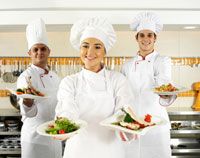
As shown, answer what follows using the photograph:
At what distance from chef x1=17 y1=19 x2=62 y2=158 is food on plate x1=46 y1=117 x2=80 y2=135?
2.54 ft

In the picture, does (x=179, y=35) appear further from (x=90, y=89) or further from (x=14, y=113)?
(x=90, y=89)

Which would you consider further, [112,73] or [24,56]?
[24,56]

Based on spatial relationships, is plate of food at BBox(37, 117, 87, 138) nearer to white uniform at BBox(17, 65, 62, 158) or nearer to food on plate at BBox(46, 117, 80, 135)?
food on plate at BBox(46, 117, 80, 135)

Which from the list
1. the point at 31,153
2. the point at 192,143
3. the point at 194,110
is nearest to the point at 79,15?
the point at 31,153

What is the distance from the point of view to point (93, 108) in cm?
195

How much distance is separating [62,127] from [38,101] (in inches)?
35.9

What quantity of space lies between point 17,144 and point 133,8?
1.88m

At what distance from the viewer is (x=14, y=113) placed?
386 cm

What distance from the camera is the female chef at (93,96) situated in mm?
1935

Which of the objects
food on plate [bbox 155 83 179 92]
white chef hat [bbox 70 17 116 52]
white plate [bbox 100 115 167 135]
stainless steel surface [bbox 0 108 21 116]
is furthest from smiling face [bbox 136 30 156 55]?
stainless steel surface [bbox 0 108 21 116]

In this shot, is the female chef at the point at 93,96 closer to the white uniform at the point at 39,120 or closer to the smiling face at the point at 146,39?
the smiling face at the point at 146,39

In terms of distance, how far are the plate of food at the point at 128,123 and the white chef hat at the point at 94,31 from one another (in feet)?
1.34

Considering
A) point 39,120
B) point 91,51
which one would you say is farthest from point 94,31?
point 39,120

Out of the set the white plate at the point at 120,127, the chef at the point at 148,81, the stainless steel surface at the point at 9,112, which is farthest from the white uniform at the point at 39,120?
the stainless steel surface at the point at 9,112
